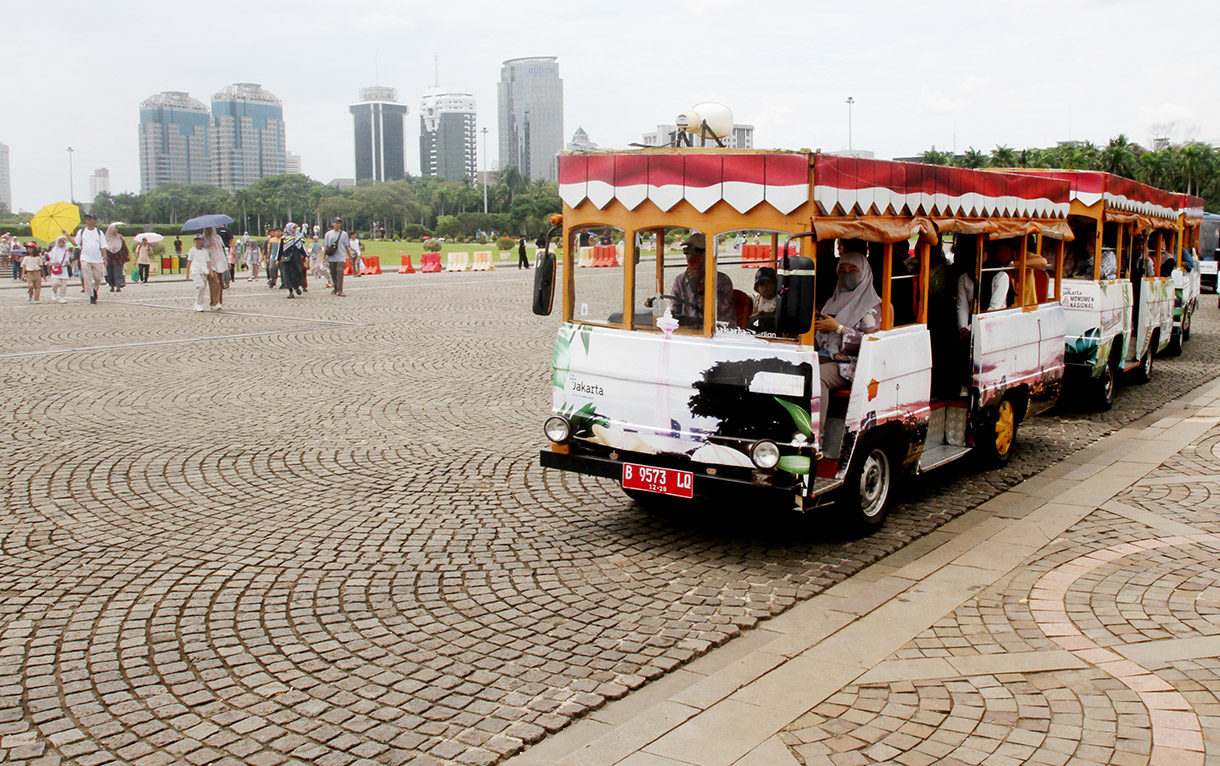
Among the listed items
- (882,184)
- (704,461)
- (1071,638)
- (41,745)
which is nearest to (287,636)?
(41,745)

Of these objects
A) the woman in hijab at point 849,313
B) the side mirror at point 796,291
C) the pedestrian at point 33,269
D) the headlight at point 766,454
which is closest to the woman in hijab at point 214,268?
the pedestrian at point 33,269

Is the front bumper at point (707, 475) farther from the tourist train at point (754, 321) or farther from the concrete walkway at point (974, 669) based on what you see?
the concrete walkway at point (974, 669)

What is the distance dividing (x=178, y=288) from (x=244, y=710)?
2799cm

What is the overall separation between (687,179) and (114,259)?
82.2 ft

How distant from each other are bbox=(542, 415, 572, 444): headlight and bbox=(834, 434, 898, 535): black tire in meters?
1.85

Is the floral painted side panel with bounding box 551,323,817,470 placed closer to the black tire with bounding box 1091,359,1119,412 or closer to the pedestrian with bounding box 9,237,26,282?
the black tire with bounding box 1091,359,1119,412

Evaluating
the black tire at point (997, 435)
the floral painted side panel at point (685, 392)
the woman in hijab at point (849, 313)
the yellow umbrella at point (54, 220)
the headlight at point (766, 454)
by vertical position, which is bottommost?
the black tire at point (997, 435)

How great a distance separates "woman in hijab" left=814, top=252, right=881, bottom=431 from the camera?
7.13 m

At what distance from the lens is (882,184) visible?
7031mm

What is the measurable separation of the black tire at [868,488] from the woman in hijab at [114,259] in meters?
24.7

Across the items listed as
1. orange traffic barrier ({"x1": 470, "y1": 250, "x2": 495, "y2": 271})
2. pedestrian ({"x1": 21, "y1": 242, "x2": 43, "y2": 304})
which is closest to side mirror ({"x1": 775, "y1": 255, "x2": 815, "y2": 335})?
pedestrian ({"x1": 21, "y1": 242, "x2": 43, "y2": 304})

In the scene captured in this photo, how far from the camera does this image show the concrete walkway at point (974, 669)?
437cm

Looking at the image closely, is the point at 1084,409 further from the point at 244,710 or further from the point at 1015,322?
the point at 244,710

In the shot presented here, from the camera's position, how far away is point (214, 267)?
72.2ft
